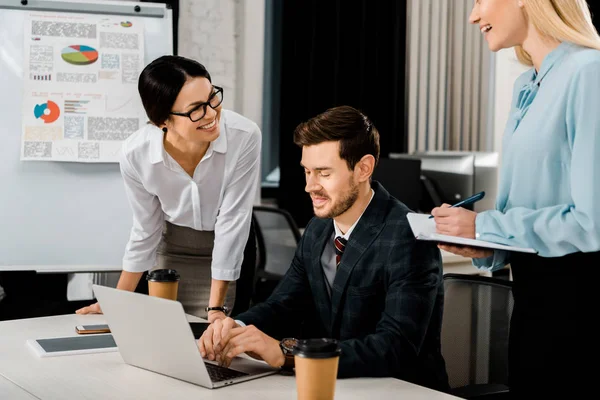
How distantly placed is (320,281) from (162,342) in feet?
1.60

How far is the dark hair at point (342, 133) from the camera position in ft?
5.54

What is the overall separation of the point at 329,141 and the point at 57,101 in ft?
5.32

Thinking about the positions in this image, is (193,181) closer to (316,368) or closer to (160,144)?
(160,144)

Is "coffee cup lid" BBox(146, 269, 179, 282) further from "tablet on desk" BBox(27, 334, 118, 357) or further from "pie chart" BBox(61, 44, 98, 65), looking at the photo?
"pie chart" BBox(61, 44, 98, 65)

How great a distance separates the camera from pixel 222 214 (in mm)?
2211

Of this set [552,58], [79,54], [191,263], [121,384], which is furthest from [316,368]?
[79,54]

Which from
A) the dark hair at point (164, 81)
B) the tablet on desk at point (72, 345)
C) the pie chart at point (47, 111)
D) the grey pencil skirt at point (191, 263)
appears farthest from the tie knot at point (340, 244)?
the pie chart at point (47, 111)

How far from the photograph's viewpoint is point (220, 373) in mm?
1380

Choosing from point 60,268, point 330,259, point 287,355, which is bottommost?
point 60,268

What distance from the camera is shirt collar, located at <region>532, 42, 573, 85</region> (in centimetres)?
140

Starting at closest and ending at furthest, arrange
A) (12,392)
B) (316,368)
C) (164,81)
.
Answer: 1. (316,368)
2. (12,392)
3. (164,81)

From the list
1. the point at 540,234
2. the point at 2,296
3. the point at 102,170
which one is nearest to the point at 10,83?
the point at 102,170

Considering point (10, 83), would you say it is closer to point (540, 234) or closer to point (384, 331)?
point (384, 331)

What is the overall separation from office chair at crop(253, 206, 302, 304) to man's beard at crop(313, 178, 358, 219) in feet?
6.51
